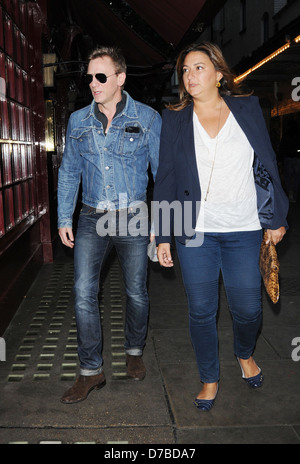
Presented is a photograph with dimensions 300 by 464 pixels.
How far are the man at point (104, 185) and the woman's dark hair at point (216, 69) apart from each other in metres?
0.36

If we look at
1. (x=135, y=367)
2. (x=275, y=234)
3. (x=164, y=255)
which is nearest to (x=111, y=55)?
(x=164, y=255)

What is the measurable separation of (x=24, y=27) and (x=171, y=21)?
220cm

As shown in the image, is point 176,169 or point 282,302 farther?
point 282,302

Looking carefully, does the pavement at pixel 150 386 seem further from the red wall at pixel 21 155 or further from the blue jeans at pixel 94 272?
the red wall at pixel 21 155

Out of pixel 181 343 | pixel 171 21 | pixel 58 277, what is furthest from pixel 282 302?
pixel 171 21

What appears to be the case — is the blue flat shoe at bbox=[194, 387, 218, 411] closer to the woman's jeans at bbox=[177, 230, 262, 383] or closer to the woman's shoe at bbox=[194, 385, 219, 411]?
the woman's shoe at bbox=[194, 385, 219, 411]

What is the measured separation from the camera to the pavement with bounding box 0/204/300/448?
292 centimetres

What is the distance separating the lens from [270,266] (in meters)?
3.11

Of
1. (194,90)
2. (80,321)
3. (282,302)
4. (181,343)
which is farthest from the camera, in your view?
(282,302)

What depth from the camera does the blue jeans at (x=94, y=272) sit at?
3.34 m

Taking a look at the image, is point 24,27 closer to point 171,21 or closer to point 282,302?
point 171,21

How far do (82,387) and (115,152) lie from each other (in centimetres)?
151
